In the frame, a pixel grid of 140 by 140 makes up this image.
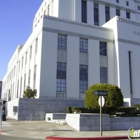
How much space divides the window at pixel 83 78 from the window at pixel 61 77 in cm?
248

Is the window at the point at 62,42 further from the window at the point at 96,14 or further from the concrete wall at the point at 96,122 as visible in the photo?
the window at the point at 96,14

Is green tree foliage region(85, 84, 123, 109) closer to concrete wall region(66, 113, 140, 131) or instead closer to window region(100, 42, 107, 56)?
concrete wall region(66, 113, 140, 131)

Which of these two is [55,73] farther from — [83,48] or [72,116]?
[72,116]

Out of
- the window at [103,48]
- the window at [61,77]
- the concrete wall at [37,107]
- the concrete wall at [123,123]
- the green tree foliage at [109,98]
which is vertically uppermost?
the window at [103,48]

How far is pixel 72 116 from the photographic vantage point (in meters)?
16.1

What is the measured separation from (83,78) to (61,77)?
339cm

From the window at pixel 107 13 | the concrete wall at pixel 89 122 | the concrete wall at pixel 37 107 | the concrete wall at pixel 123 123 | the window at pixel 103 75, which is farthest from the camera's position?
the window at pixel 107 13

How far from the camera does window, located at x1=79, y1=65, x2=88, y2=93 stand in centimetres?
2859

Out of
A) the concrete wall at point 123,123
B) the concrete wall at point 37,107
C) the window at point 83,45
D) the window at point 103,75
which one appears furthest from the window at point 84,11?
the concrete wall at point 123,123

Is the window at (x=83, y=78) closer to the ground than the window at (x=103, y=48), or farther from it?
closer to the ground

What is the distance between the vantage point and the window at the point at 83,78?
28.6 meters

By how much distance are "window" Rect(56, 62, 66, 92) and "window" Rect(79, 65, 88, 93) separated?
2479 millimetres

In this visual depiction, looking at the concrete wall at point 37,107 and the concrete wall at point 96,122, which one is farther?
the concrete wall at point 37,107

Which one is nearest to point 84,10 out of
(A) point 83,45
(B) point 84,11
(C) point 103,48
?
(B) point 84,11
